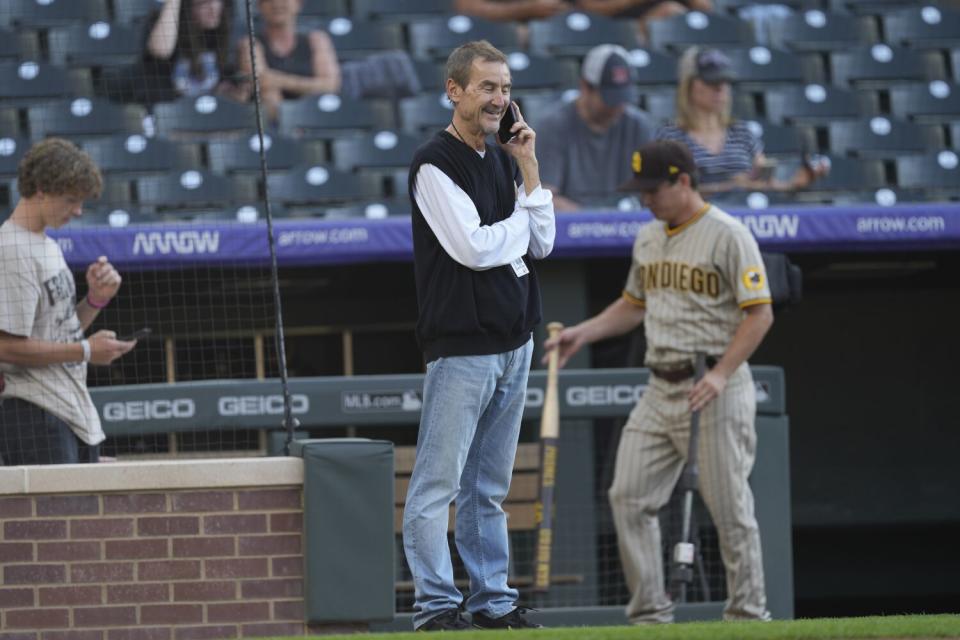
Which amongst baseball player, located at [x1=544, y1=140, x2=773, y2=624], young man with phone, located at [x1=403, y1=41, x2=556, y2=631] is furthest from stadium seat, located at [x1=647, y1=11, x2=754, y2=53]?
young man with phone, located at [x1=403, y1=41, x2=556, y2=631]

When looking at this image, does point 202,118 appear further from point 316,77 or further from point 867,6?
point 867,6

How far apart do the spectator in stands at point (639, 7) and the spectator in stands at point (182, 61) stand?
10.1ft

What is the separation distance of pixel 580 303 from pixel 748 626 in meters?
3.89

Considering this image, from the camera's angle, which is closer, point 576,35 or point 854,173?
point 854,173

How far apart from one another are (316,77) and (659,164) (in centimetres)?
440

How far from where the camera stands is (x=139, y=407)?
6.88m

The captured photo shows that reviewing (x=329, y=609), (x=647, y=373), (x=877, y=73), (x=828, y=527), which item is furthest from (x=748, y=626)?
(x=877, y=73)

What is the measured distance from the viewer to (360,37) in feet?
35.3

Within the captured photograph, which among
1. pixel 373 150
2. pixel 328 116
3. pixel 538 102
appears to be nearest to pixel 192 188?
pixel 373 150

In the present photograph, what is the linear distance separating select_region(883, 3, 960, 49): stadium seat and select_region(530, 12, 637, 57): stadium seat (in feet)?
A: 6.77

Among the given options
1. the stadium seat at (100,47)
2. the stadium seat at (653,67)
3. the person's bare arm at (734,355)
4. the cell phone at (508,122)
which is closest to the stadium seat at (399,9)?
the stadium seat at (653,67)

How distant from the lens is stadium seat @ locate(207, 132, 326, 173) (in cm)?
933

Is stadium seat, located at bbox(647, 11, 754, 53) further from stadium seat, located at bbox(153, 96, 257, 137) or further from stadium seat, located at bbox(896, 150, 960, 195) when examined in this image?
stadium seat, located at bbox(153, 96, 257, 137)

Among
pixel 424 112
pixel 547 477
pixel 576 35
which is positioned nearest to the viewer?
pixel 547 477
